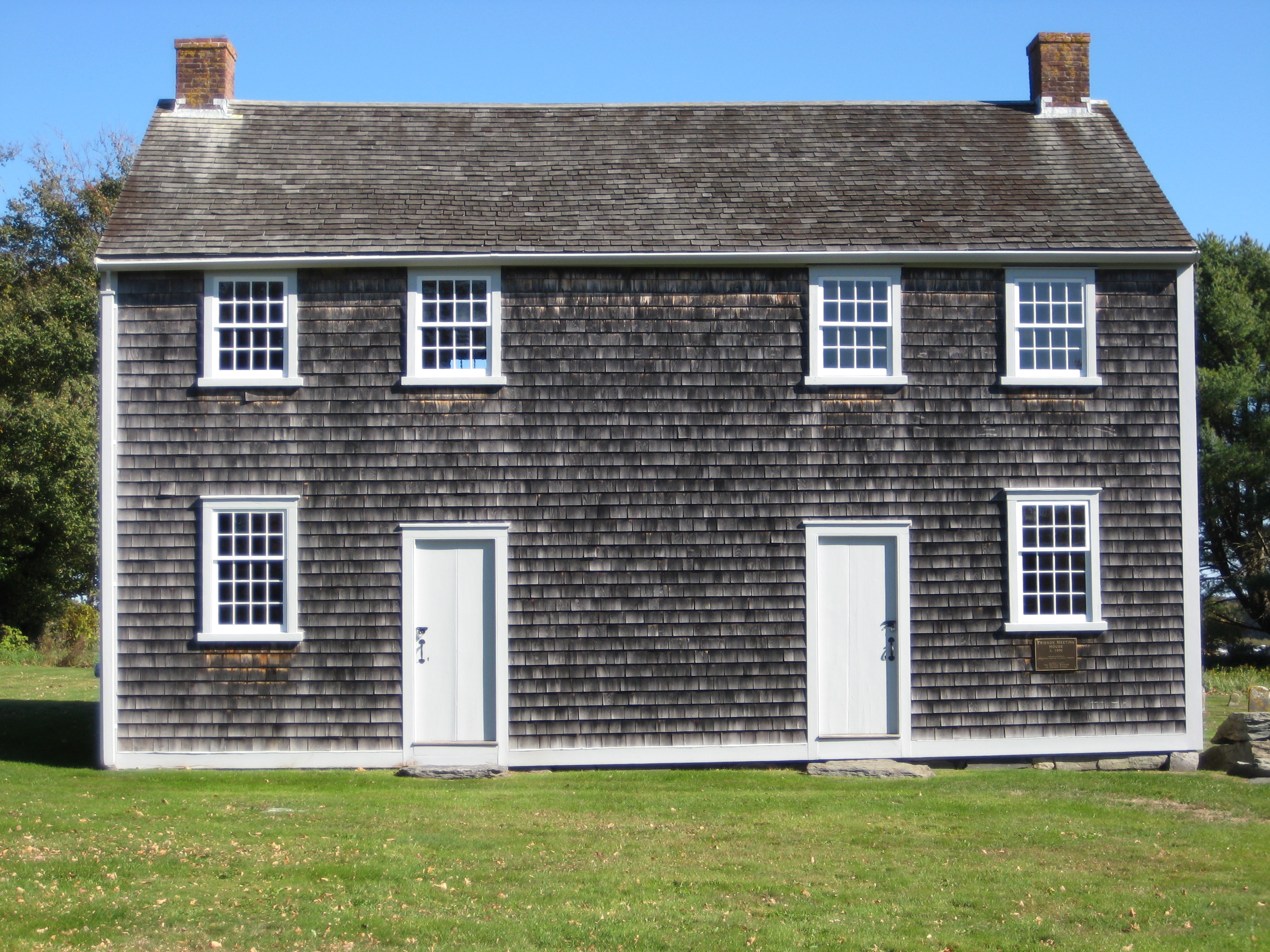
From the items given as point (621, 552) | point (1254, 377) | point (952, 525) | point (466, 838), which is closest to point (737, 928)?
point (466, 838)

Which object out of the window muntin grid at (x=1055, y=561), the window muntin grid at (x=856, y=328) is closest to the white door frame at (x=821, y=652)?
the window muntin grid at (x=1055, y=561)

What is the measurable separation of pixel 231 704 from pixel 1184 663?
1118 centimetres

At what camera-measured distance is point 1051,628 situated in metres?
13.8

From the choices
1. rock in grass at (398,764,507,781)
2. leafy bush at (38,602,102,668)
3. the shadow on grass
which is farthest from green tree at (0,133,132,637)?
rock in grass at (398,764,507,781)

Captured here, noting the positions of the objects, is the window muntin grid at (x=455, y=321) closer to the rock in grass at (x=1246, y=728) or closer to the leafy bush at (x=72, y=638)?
the rock in grass at (x=1246, y=728)

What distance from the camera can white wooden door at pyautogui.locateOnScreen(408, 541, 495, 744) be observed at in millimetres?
13727

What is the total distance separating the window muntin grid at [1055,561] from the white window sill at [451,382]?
6.39m

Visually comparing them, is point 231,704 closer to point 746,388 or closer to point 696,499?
point 696,499

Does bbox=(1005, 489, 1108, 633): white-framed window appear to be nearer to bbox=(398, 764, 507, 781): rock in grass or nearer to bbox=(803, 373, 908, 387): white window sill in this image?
bbox=(803, 373, 908, 387): white window sill

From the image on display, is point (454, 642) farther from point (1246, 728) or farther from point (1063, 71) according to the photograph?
point (1063, 71)

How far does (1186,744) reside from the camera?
46.0 ft

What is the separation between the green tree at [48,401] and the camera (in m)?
31.5

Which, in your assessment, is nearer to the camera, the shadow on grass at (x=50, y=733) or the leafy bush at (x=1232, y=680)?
the shadow on grass at (x=50, y=733)

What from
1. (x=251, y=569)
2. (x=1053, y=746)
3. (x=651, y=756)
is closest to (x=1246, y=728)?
(x=1053, y=746)
